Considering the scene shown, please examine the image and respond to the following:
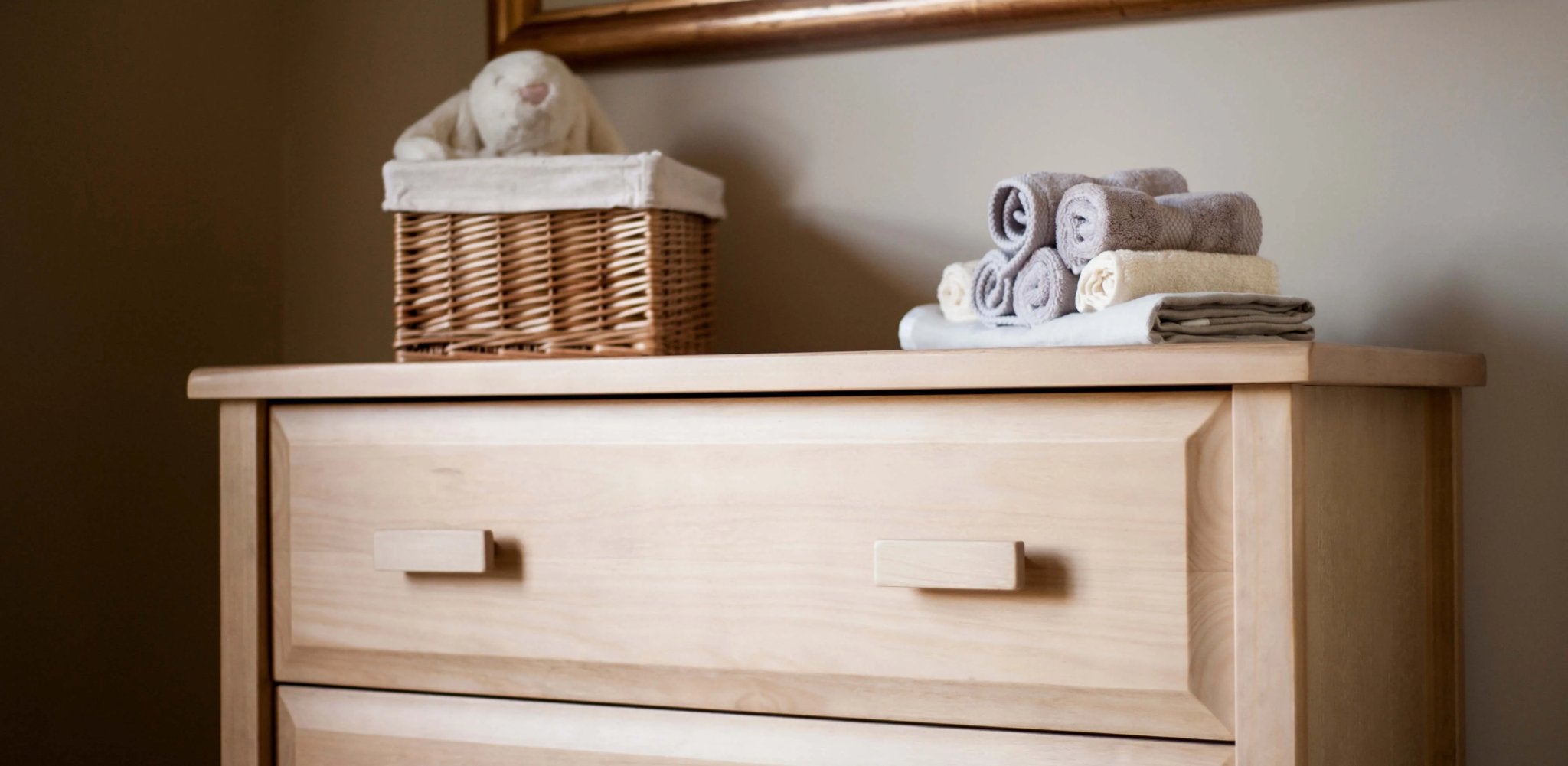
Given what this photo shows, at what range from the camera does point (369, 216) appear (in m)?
1.55

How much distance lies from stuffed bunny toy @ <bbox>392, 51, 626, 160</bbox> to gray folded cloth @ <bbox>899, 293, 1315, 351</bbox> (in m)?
0.51

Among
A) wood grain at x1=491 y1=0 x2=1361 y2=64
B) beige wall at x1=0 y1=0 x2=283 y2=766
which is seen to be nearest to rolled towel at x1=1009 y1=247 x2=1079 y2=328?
wood grain at x1=491 y1=0 x2=1361 y2=64

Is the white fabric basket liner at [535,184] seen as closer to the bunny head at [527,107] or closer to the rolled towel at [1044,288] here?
the bunny head at [527,107]

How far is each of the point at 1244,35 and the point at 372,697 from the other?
3.15 feet

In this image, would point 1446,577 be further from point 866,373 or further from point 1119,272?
point 866,373

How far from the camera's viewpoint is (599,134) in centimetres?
130

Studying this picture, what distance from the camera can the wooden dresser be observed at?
780 mm

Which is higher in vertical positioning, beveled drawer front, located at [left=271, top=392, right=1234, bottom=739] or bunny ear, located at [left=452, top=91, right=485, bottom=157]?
bunny ear, located at [left=452, top=91, right=485, bottom=157]

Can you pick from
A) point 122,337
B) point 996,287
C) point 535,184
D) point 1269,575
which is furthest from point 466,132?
point 1269,575

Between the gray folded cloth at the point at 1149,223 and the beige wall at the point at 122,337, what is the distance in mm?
992

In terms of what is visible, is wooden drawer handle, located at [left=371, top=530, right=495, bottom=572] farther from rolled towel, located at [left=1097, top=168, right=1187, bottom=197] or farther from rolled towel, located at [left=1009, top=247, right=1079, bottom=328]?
rolled towel, located at [left=1097, top=168, right=1187, bottom=197]

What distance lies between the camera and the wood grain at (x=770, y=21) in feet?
4.14

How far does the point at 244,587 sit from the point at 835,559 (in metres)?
0.47

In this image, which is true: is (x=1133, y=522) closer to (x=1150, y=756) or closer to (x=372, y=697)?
(x=1150, y=756)
